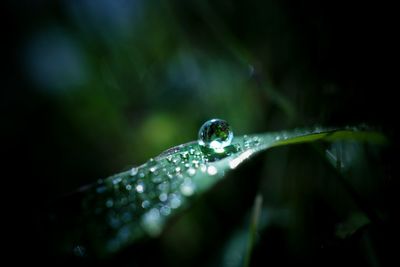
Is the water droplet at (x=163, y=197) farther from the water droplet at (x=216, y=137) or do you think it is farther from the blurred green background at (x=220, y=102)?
the blurred green background at (x=220, y=102)

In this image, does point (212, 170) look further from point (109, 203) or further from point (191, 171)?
point (109, 203)

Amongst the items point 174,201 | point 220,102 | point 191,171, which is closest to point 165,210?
point 174,201

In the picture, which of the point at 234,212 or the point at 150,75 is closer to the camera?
the point at 234,212

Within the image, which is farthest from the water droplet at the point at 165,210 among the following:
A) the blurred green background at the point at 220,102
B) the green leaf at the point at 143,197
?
the blurred green background at the point at 220,102

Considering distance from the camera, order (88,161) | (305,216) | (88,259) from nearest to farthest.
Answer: (88,259)
(305,216)
(88,161)

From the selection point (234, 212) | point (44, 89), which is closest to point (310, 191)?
point (234, 212)

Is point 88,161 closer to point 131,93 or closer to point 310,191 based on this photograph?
point 131,93

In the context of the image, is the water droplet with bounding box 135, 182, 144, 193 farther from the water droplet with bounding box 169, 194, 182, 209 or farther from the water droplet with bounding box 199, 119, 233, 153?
the water droplet with bounding box 199, 119, 233, 153
